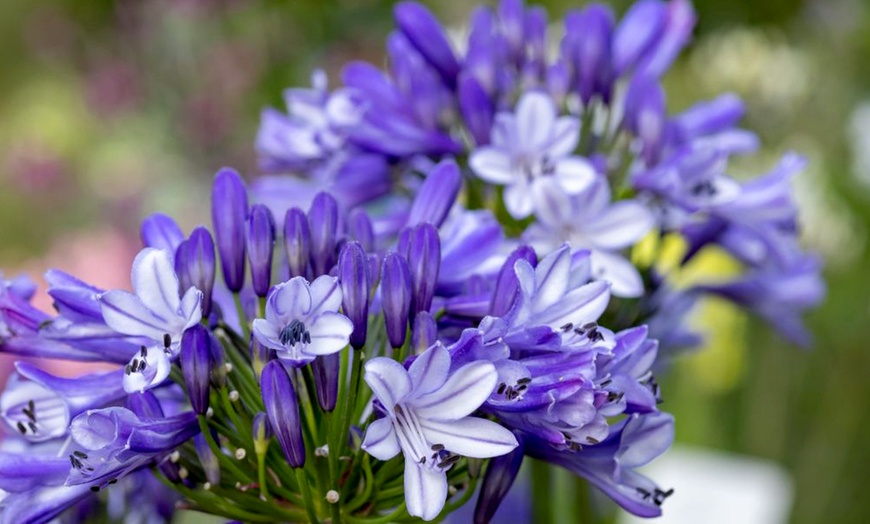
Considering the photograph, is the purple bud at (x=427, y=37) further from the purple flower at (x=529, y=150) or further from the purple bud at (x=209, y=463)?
the purple bud at (x=209, y=463)

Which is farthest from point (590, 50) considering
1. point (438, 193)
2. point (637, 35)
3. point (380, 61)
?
point (380, 61)

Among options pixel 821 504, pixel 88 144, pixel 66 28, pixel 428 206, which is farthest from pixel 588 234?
pixel 88 144

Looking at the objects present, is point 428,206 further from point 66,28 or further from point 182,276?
point 66,28

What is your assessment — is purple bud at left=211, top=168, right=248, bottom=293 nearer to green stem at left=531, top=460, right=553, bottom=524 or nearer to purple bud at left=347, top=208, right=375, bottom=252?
purple bud at left=347, top=208, right=375, bottom=252

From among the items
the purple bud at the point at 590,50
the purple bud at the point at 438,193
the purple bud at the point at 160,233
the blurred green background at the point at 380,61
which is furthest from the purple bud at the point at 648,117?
the blurred green background at the point at 380,61

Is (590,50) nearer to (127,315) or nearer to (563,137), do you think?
(563,137)

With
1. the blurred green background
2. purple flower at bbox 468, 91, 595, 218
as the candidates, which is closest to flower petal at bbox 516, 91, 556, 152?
purple flower at bbox 468, 91, 595, 218
